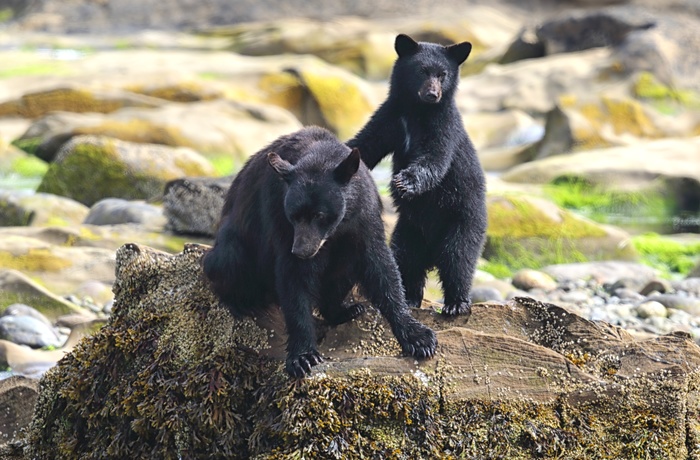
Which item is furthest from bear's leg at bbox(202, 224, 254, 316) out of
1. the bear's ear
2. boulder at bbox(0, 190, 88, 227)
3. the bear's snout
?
boulder at bbox(0, 190, 88, 227)

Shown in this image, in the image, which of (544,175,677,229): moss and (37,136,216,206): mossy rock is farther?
(544,175,677,229): moss

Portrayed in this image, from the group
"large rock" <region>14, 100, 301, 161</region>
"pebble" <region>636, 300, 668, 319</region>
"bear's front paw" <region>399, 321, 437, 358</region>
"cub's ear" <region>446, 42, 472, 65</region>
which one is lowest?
"large rock" <region>14, 100, 301, 161</region>

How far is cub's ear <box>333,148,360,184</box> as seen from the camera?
5.43 m

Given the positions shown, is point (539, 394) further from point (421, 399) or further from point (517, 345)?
point (421, 399)

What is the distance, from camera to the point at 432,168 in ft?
20.8

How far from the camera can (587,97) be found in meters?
22.8

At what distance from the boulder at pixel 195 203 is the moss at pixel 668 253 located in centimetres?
645

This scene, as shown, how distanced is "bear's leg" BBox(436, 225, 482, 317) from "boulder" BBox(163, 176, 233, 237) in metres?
6.12

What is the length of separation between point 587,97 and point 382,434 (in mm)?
18831

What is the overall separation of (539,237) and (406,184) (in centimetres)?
826

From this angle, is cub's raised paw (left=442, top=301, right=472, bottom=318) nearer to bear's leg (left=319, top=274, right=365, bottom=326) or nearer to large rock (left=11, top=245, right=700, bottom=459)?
large rock (left=11, top=245, right=700, bottom=459)

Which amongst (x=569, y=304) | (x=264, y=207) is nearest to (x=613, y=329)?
(x=264, y=207)

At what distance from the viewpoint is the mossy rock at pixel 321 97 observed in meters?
23.7

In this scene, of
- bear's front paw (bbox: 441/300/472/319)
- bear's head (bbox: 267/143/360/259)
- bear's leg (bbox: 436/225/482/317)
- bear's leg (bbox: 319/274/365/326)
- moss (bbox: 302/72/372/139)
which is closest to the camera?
bear's head (bbox: 267/143/360/259)
